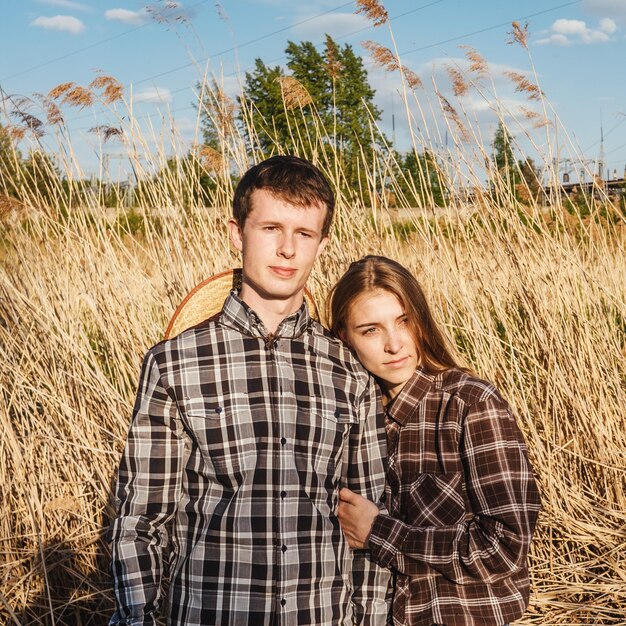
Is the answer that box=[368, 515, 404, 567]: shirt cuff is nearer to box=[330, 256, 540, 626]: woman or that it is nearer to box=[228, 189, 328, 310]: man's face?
box=[330, 256, 540, 626]: woman

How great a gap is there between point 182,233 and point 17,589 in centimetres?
127

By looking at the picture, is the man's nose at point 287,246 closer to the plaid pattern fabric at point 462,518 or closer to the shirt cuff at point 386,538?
the plaid pattern fabric at point 462,518

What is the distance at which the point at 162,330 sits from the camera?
2.52 meters

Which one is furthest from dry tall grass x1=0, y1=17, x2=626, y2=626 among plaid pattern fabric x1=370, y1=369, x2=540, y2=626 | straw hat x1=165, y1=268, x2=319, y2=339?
plaid pattern fabric x1=370, y1=369, x2=540, y2=626

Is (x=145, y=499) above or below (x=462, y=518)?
above

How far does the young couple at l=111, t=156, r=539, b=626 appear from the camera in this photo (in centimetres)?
129

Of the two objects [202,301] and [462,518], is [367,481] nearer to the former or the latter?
[462,518]

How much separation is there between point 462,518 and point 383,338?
1.28 ft

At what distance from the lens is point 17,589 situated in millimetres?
2213

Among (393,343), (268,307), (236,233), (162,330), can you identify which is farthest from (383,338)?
(162,330)

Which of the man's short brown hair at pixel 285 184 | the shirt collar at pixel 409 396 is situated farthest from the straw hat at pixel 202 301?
the shirt collar at pixel 409 396

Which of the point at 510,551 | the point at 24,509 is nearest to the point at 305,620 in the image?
the point at 510,551

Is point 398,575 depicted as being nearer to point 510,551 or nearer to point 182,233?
point 510,551

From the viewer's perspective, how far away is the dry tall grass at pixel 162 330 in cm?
226
